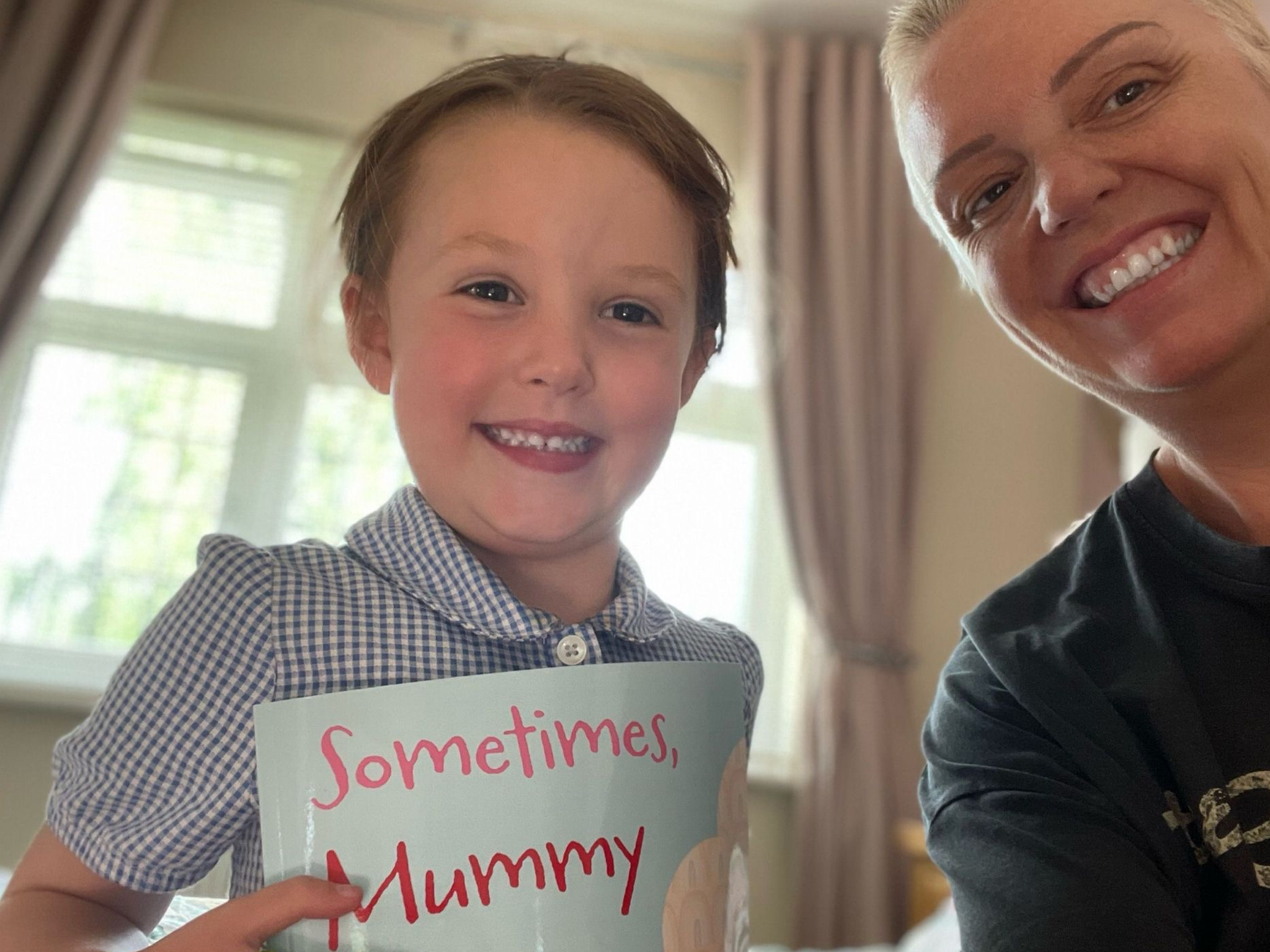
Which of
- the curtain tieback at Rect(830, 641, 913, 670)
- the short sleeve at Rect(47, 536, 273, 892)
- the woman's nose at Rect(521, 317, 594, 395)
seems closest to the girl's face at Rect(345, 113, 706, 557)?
the woman's nose at Rect(521, 317, 594, 395)

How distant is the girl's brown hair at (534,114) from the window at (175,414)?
229 centimetres

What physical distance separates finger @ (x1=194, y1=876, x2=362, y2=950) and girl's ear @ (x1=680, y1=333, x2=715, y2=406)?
43 centimetres

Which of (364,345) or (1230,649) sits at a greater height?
(364,345)

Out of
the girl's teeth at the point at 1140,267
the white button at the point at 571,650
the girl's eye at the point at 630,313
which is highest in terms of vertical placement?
the girl's teeth at the point at 1140,267

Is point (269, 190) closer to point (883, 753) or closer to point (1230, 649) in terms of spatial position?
point (883, 753)

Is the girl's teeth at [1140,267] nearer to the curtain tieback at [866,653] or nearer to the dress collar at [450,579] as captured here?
the dress collar at [450,579]

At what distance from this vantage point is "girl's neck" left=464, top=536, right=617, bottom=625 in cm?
73

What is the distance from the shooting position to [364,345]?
790mm

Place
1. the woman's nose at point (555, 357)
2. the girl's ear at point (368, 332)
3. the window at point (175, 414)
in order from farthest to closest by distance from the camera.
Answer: the window at point (175, 414), the girl's ear at point (368, 332), the woman's nose at point (555, 357)

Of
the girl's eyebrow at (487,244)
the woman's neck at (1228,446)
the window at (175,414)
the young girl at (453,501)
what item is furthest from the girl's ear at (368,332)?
the window at (175,414)

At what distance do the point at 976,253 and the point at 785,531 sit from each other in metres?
2.43

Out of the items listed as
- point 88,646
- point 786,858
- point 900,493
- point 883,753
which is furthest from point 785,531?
point 88,646

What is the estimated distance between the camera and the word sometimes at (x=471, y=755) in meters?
0.54

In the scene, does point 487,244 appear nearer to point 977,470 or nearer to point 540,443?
point 540,443
